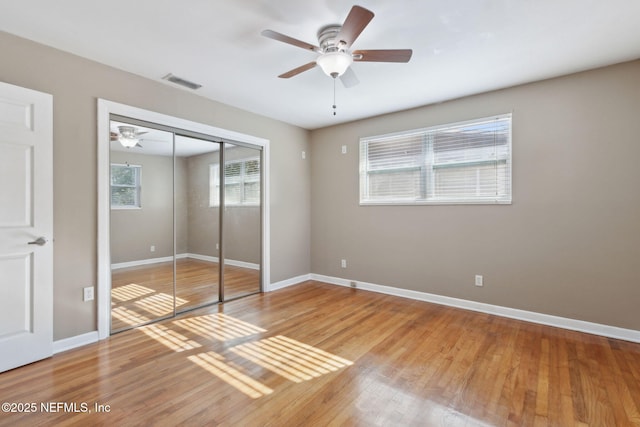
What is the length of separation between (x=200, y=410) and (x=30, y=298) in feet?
5.71

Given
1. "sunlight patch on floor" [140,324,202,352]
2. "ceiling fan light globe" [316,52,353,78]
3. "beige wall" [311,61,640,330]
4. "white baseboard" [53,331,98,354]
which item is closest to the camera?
"ceiling fan light globe" [316,52,353,78]

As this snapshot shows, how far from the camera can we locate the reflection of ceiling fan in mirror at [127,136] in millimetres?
3014

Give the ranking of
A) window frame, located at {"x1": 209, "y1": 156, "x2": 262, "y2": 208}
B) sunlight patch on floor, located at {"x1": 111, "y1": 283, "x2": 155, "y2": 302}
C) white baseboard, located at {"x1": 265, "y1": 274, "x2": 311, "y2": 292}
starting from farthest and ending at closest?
white baseboard, located at {"x1": 265, "y1": 274, "x2": 311, "y2": 292} < window frame, located at {"x1": 209, "y1": 156, "x2": 262, "y2": 208} < sunlight patch on floor, located at {"x1": 111, "y1": 283, "x2": 155, "y2": 302}

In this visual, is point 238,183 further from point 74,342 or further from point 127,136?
point 74,342

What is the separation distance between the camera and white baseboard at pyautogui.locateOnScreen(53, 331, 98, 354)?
255 cm

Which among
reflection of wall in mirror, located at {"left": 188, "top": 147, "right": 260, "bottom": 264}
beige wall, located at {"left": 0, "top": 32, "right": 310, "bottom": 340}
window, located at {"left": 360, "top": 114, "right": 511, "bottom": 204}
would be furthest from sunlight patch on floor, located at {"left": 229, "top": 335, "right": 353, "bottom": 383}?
window, located at {"left": 360, "top": 114, "right": 511, "bottom": 204}

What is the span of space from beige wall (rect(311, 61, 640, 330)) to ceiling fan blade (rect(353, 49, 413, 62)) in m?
1.91

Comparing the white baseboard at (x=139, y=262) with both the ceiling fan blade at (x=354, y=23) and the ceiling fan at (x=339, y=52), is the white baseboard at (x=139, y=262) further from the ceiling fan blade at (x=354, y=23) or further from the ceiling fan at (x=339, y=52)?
the ceiling fan blade at (x=354, y=23)

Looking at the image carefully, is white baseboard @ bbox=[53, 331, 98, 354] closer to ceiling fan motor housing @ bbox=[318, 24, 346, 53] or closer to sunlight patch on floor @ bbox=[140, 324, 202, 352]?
sunlight patch on floor @ bbox=[140, 324, 202, 352]

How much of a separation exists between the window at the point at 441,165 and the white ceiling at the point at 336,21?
58 cm

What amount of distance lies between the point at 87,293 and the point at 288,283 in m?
2.67

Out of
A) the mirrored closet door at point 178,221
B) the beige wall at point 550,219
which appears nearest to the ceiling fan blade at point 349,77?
the beige wall at point 550,219

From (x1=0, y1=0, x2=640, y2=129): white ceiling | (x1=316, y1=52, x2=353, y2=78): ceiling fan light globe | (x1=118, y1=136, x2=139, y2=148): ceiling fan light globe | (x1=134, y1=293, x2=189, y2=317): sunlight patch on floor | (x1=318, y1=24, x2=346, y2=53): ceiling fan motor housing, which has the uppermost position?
(x1=0, y1=0, x2=640, y2=129): white ceiling

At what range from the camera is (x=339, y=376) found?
222 cm
